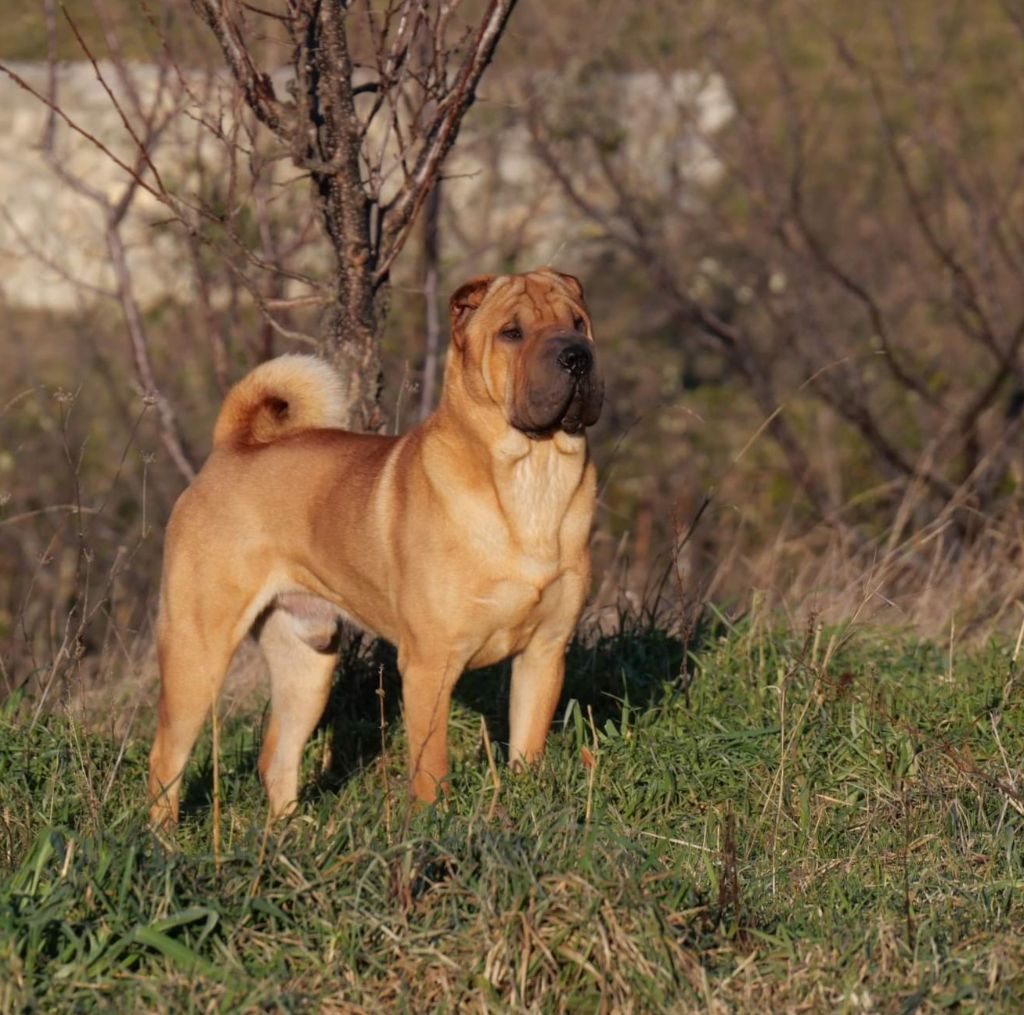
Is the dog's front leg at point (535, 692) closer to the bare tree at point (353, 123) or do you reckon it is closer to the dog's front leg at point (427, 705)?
the dog's front leg at point (427, 705)

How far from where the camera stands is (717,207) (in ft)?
37.1

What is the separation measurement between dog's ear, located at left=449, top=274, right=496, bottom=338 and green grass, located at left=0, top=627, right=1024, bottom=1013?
1.24 meters

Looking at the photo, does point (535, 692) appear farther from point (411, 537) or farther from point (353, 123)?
point (353, 123)

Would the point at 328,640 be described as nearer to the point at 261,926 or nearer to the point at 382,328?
the point at 382,328

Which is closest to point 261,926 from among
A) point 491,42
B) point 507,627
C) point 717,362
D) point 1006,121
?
point 507,627

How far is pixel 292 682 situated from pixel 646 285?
33.0ft

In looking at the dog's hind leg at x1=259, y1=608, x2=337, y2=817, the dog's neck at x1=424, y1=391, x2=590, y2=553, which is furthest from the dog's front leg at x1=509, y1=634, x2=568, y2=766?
the dog's hind leg at x1=259, y1=608, x2=337, y2=817

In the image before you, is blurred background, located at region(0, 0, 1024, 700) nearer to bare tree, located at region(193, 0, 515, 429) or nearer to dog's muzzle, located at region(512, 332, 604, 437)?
bare tree, located at region(193, 0, 515, 429)

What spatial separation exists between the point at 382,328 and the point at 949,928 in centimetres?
295

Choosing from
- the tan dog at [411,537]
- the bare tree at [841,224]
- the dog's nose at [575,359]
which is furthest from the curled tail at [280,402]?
the bare tree at [841,224]

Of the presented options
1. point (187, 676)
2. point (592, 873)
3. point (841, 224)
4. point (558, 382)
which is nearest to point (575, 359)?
point (558, 382)

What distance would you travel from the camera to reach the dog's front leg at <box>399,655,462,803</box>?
432 centimetres

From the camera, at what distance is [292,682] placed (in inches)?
205

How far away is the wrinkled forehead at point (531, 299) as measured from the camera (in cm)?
430
